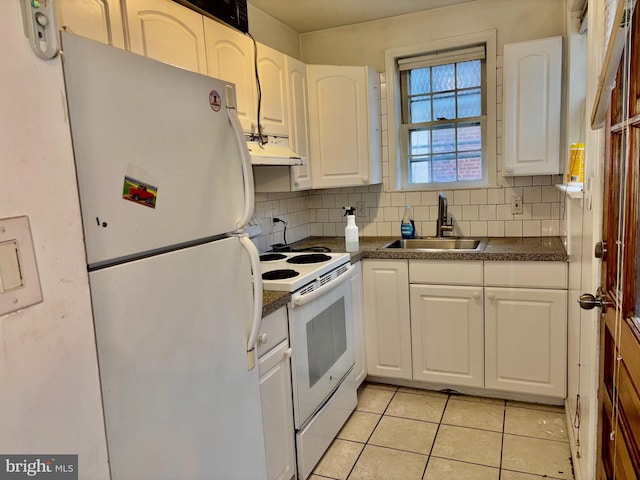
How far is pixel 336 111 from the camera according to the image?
3049 millimetres

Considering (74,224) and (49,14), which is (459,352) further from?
(49,14)

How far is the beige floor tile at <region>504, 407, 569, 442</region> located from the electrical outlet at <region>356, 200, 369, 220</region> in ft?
5.27

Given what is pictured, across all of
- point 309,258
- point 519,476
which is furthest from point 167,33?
point 519,476

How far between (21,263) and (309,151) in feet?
7.81

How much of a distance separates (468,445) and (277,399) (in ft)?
3.66

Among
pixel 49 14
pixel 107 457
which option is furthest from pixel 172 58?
pixel 107 457

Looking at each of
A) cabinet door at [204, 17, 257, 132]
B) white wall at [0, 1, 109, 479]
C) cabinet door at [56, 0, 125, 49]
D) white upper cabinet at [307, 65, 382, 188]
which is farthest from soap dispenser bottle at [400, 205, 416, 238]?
white wall at [0, 1, 109, 479]

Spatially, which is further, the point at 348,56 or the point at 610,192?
the point at 348,56

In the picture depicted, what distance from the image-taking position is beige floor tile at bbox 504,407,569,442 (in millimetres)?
2406

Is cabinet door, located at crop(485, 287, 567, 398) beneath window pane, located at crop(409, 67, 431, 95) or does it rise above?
beneath

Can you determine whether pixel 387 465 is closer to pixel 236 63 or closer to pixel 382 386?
pixel 382 386

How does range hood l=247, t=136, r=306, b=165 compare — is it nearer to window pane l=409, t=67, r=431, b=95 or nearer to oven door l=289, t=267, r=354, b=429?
oven door l=289, t=267, r=354, b=429

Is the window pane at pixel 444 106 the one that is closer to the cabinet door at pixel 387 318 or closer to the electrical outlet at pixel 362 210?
the electrical outlet at pixel 362 210

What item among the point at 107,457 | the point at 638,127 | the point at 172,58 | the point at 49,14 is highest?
the point at 172,58
